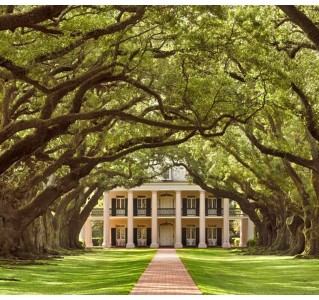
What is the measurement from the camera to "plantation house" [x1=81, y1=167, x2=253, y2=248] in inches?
3095

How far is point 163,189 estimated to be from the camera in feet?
260

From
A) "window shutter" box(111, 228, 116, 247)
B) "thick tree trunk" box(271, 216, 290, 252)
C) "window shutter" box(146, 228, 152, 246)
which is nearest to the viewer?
"thick tree trunk" box(271, 216, 290, 252)

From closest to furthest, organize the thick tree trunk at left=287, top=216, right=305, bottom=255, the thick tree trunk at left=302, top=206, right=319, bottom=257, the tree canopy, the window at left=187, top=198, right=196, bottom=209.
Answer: the tree canopy
the thick tree trunk at left=302, top=206, right=319, bottom=257
the thick tree trunk at left=287, top=216, right=305, bottom=255
the window at left=187, top=198, right=196, bottom=209

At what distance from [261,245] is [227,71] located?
36.6 metres

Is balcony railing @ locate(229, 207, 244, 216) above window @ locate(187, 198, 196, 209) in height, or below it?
below

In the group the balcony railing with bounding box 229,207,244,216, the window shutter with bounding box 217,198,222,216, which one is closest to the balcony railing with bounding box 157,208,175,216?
the window shutter with bounding box 217,198,222,216

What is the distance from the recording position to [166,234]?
80.9 metres

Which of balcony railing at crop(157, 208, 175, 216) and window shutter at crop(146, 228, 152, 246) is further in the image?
balcony railing at crop(157, 208, 175, 216)

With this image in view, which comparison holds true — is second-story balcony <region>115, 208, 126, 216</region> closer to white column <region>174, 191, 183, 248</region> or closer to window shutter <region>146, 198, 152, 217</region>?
window shutter <region>146, 198, 152, 217</region>

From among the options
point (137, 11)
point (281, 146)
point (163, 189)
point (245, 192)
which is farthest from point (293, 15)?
point (163, 189)

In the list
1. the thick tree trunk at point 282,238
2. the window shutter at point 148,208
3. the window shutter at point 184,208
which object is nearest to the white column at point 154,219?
the window shutter at point 148,208

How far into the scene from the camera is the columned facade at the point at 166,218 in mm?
78688

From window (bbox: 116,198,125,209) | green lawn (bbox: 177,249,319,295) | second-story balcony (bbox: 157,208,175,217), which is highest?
window (bbox: 116,198,125,209)

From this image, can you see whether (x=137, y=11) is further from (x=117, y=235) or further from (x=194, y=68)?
(x=117, y=235)
